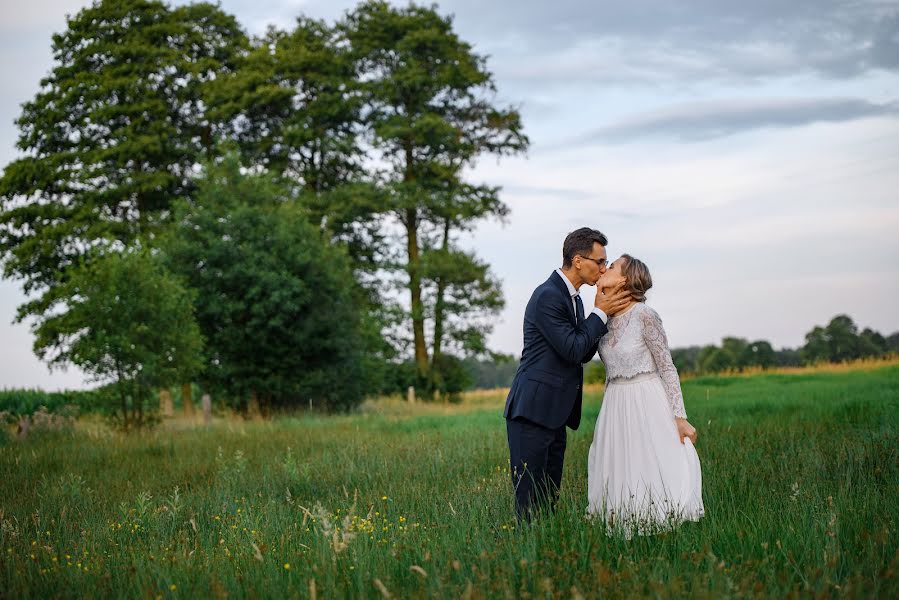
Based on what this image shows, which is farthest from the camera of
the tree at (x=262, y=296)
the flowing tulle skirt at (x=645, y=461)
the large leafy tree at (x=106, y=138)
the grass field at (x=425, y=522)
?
the large leafy tree at (x=106, y=138)

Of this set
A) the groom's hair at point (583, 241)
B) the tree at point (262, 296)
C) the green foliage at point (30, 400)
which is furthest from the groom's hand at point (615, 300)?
the green foliage at point (30, 400)

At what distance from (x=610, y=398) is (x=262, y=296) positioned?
72.3 feet

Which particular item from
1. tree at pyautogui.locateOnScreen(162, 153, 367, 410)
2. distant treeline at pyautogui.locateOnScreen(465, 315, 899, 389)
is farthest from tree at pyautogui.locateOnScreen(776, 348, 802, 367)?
tree at pyautogui.locateOnScreen(162, 153, 367, 410)

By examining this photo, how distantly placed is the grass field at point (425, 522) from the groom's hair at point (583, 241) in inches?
74.2

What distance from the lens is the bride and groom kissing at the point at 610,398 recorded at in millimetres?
5820

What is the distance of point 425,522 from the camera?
6.70 m

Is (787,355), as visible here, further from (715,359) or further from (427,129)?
(427,129)

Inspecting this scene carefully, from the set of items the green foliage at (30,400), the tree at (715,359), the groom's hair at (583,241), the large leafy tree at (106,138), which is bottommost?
the tree at (715,359)

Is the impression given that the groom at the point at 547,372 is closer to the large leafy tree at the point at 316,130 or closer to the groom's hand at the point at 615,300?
the groom's hand at the point at 615,300

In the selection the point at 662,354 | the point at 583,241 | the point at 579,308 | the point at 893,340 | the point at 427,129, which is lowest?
the point at 893,340

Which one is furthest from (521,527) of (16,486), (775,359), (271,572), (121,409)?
(775,359)

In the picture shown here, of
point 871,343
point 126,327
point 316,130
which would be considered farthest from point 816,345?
point 126,327

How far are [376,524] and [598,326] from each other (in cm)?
234

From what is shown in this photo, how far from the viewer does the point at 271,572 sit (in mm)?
4727
